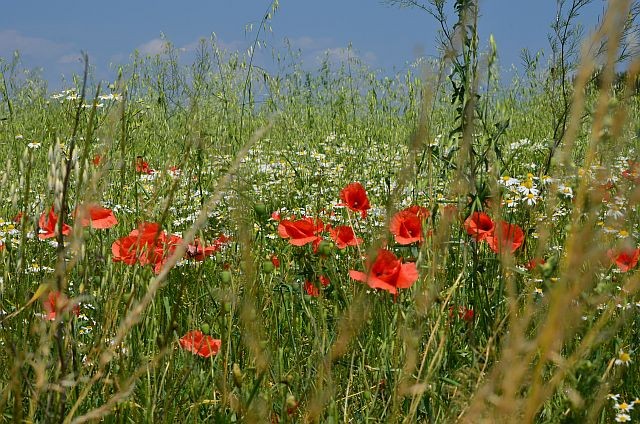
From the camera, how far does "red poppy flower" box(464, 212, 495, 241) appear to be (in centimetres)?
169

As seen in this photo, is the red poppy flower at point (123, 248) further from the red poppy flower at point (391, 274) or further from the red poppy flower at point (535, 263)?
the red poppy flower at point (535, 263)

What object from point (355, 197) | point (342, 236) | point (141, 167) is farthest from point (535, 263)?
point (141, 167)

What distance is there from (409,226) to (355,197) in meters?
0.30

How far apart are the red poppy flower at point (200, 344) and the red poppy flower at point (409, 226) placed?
485mm

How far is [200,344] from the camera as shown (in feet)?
4.69

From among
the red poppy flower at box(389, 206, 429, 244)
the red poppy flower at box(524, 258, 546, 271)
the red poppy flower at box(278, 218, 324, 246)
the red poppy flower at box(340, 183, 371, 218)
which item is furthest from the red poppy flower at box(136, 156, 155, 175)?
the red poppy flower at box(524, 258, 546, 271)

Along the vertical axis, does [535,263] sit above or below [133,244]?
above

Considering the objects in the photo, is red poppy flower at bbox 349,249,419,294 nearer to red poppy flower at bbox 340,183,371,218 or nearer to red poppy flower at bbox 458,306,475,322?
red poppy flower at bbox 458,306,475,322

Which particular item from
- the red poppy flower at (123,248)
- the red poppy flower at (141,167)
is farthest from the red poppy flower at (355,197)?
the red poppy flower at (141,167)

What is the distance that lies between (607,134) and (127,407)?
959mm

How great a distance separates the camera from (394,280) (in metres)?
1.46

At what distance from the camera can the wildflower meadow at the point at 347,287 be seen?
0.70 metres

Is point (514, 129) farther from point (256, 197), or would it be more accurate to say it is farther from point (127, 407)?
point (127, 407)

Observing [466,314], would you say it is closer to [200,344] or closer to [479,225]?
[479,225]
